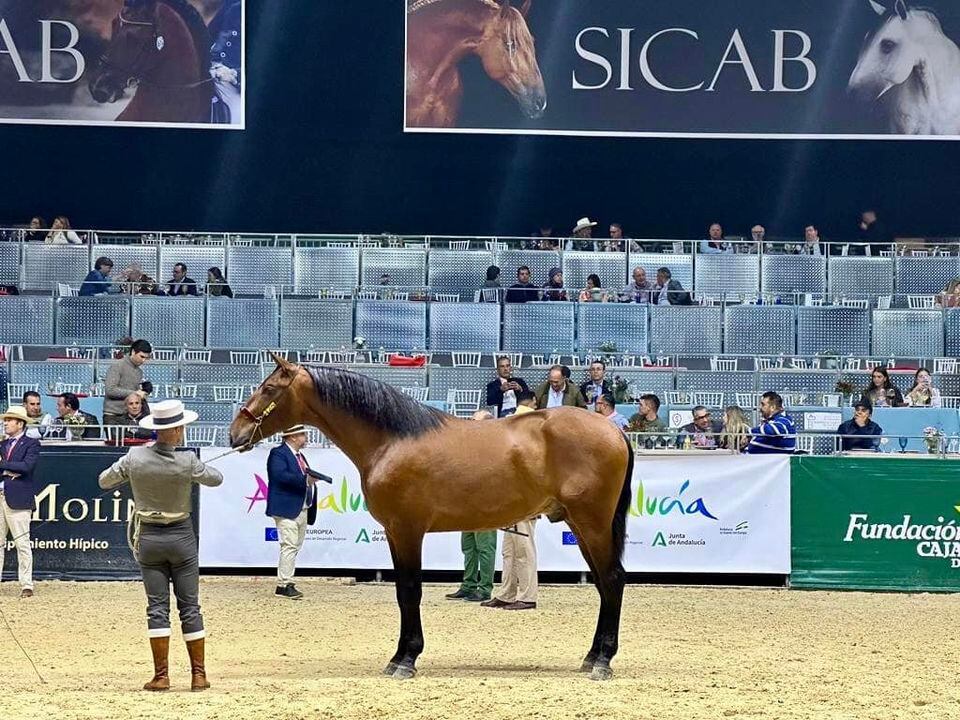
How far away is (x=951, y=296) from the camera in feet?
70.8

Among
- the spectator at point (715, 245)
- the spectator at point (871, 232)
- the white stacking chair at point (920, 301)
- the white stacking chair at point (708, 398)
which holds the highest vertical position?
the spectator at point (871, 232)

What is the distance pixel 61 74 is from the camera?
24.5m

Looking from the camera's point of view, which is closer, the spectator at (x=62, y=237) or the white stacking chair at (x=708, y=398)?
the white stacking chair at (x=708, y=398)

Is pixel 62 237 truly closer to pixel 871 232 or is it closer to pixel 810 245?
pixel 810 245

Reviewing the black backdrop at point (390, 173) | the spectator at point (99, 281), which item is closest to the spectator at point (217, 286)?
the spectator at point (99, 281)

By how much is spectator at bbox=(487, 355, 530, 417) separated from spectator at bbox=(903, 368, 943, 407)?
4.75 metres

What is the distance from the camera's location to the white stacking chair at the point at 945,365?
2044cm

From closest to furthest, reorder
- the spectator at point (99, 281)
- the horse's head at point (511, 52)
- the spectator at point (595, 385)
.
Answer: the spectator at point (595, 385) → the spectator at point (99, 281) → the horse's head at point (511, 52)

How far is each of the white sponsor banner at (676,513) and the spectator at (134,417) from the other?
0.99m

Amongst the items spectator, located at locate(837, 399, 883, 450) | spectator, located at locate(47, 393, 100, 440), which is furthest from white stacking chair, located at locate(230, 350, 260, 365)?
spectator, located at locate(837, 399, 883, 450)

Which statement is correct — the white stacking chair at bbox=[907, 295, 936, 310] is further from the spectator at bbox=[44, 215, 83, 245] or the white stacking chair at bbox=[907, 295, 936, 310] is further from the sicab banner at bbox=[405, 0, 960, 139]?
the spectator at bbox=[44, 215, 83, 245]

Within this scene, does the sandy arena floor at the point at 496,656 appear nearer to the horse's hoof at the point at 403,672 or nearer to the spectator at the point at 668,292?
the horse's hoof at the point at 403,672

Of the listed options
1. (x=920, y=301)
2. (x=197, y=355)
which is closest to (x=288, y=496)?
(x=197, y=355)

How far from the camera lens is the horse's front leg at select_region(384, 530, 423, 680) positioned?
1070 centimetres
